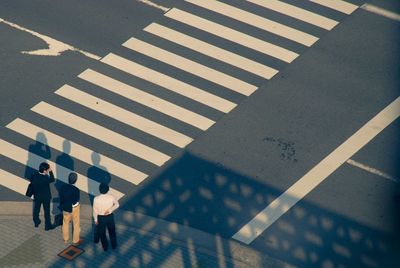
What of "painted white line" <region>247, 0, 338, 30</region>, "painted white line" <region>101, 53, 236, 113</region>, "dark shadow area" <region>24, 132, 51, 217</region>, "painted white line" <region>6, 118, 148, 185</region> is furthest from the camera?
"painted white line" <region>247, 0, 338, 30</region>

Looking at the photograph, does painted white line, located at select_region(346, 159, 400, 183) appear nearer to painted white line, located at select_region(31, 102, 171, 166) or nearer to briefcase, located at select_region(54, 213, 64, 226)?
painted white line, located at select_region(31, 102, 171, 166)

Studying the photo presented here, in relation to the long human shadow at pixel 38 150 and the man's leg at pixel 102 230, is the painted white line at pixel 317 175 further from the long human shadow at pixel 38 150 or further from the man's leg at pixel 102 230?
the long human shadow at pixel 38 150

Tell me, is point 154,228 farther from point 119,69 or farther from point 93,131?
point 119,69

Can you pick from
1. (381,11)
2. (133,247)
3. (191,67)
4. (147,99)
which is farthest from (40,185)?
(381,11)

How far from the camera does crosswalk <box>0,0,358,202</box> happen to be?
24422 mm

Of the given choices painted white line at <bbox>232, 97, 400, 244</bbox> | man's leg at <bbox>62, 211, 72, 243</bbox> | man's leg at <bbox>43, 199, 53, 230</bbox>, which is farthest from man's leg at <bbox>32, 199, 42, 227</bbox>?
painted white line at <bbox>232, 97, 400, 244</bbox>

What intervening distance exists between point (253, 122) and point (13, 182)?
649cm

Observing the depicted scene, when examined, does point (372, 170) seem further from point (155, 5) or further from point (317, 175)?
point (155, 5)

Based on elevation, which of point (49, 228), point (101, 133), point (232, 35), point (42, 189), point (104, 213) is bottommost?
point (49, 228)

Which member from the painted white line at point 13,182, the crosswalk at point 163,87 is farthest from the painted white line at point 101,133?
the painted white line at point 13,182

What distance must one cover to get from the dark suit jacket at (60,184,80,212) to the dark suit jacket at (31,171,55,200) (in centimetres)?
51

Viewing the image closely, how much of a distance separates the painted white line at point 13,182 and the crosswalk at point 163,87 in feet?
0.08

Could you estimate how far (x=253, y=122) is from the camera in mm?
25141

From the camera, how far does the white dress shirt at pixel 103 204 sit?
2072cm
